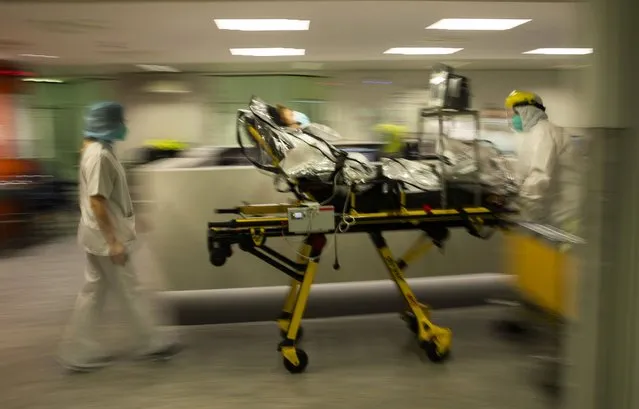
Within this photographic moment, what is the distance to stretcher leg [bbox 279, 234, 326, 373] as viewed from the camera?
305 centimetres

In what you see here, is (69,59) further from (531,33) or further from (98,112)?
(531,33)

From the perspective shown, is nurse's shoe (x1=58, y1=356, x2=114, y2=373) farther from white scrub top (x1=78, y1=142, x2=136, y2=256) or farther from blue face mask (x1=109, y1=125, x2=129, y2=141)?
blue face mask (x1=109, y1=125, x2=129, y2=141)

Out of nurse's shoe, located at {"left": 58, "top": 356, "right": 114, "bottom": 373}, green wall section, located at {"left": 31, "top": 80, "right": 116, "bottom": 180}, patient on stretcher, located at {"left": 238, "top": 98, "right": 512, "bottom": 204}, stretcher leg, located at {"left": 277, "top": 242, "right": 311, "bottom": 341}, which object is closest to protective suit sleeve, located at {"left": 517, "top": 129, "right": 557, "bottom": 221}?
patient on stretcher, located at {"left": 238, "top": 98, "right": 512, "bottom": 204}

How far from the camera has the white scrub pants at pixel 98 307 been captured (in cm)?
318

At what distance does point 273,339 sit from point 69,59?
4162mm

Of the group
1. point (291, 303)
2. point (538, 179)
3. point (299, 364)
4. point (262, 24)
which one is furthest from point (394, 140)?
point (299, 364)

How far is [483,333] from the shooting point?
3635 mm

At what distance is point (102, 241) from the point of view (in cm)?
312

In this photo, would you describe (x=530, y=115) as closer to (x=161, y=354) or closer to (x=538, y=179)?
(x=538, y=179)

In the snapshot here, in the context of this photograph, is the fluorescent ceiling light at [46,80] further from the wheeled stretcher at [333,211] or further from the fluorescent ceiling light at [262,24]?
the wheeled stretcher at [333,211]

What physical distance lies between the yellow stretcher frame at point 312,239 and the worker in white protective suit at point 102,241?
1.90 ft

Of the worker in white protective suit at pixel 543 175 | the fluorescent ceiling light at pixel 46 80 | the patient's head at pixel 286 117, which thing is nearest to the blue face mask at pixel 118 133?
the patient's head at pixel 286 117

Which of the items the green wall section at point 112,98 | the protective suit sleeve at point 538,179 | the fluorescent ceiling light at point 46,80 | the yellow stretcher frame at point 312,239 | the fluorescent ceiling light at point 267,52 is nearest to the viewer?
the yellow stretcher frame at point 312,239

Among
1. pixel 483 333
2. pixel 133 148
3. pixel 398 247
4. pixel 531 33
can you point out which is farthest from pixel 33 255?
pixel 531 33
